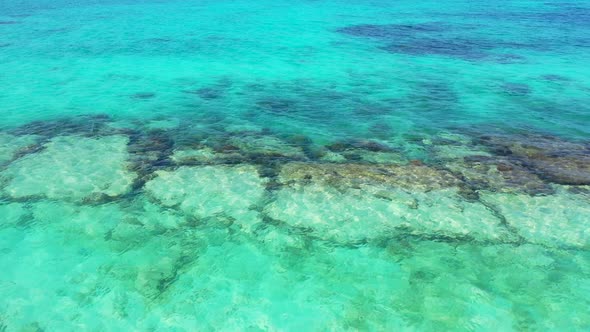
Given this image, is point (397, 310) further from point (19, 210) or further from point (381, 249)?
point (19, 210)

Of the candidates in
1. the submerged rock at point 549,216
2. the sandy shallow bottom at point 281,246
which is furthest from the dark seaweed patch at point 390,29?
the submerged rock at point 549,216

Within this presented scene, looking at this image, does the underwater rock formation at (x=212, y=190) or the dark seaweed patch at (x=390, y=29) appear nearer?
the underwater rock formation at (x=212, y=190)

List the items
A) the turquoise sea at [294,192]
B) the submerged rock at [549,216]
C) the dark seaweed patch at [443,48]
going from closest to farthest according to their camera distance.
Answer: the turquoise sea at [294,192]
the submerged rock at [549,216]
the dark seaweed patch at [443,48]

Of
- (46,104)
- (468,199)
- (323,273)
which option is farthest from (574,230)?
(46,104)

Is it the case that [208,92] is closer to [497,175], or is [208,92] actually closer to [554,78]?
[497,175]

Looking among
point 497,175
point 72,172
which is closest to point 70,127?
point 72,172

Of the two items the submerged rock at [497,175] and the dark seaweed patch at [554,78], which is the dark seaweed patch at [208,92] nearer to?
the submerged rock at [497,175]
